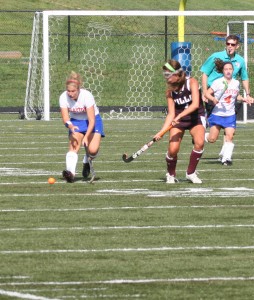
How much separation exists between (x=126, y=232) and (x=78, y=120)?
470 centimetres

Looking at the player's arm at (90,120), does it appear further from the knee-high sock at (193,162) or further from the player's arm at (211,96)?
the player's arm at (211,96)

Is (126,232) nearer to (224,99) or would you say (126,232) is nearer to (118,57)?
(224,99)

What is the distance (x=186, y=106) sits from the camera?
15750mm

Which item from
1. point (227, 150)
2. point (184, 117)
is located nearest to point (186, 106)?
point (184, 117)

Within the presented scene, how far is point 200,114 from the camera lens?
52.2 ft

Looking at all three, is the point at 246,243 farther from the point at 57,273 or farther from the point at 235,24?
the point at 235,24

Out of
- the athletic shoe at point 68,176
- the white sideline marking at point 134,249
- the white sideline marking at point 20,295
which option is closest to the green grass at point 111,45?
the athletic shoe at point 68,176

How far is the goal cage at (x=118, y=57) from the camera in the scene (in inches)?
1173

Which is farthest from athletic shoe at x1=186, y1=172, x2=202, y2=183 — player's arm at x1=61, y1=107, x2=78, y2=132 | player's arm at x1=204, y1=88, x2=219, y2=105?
player's arm at x1=204, y1=88, x2=219, y2=105

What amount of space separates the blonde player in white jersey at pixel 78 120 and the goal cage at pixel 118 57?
12362 millimetres

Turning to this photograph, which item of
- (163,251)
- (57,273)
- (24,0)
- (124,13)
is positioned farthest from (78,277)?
(24,0)

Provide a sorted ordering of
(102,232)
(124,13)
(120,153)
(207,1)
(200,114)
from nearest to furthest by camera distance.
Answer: (102,232) → (200,114) → (120,153) → (124,13) → (207,1)

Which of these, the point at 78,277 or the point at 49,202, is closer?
the point at 78,277

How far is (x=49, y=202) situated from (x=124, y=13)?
15627mm
